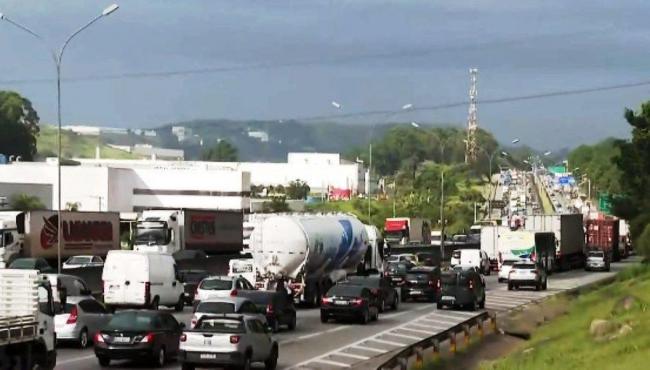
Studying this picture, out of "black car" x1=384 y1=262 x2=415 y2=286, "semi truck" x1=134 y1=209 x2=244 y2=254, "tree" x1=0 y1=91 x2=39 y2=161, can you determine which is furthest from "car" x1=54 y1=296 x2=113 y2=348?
"tree" x1=0 y1=91 x2=39 y2=161

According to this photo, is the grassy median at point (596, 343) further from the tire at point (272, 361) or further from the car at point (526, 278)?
the car at point (526, 278)

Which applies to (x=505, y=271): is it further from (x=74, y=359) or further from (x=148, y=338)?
(x=148, y=338)

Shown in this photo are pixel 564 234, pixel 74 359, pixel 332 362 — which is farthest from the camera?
pixel 564 234

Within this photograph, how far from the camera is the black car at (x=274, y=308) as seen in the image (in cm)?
3394

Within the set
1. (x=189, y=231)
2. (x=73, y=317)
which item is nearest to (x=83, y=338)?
(x=73, y=317)

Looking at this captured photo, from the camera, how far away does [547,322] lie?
3756cm

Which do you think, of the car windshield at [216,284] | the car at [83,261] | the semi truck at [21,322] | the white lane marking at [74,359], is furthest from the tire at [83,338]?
the car at [83,261]

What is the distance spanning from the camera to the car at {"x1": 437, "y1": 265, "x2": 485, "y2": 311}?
1811 inches

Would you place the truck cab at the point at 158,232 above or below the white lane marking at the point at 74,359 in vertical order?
above

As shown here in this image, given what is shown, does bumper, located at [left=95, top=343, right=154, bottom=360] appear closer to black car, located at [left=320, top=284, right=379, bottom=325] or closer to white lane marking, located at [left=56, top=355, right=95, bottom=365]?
white lane marking, located at [left=56, top=355, right=95, bottom=365]

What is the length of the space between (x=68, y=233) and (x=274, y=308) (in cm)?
2682

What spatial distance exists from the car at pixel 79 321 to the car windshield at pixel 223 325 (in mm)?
5412

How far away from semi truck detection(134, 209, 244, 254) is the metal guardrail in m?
25.0

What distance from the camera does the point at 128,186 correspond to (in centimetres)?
14750
